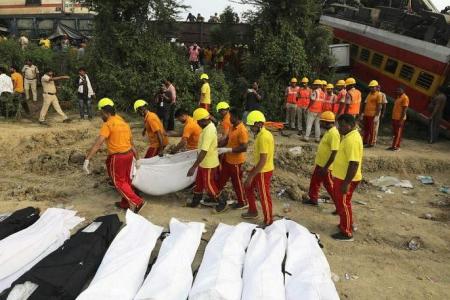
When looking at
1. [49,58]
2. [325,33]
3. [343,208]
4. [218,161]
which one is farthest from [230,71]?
[343,208]

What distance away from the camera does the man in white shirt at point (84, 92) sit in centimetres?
1107

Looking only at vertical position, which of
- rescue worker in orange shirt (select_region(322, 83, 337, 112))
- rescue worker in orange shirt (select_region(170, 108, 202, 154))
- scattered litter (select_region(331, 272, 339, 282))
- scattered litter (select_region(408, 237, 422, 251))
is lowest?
scattered litter (select_region(408, 237, 422, 251))

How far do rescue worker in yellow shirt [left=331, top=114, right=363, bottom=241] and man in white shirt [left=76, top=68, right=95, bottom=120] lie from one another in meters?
7.63

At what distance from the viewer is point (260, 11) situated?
46.3 feet

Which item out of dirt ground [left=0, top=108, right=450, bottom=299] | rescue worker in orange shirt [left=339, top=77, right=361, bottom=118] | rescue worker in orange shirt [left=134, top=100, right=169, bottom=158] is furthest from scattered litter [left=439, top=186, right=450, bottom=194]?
rescue worker in orange shirt [left=134, top=100, right=169, bottom=158]

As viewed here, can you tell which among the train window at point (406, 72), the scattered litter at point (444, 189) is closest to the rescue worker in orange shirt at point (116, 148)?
the scattered litter at point (444, 189)

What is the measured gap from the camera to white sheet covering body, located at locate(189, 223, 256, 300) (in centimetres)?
385

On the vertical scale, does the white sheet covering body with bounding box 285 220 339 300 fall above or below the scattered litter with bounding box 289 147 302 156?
below

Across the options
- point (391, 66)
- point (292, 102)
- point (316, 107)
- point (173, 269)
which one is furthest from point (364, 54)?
point (173, 269)

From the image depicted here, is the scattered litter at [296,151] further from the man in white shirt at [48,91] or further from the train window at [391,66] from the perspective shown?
the man in white shirt at [48,91]

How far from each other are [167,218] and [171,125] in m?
4.79

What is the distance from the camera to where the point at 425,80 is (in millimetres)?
11281

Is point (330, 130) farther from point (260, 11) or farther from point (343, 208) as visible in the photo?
point (260, 11)

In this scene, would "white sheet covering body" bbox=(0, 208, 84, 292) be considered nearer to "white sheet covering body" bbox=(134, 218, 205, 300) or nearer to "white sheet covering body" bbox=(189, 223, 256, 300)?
"white sheet covering body" bbox=(134, 218, 205, 300)
